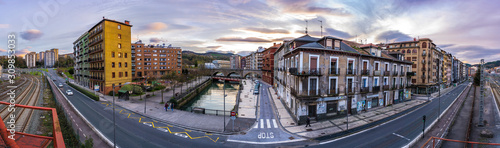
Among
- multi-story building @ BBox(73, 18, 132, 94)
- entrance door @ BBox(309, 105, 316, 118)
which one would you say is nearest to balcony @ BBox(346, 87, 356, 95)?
entrance door @ BBox(309, 105, 316, 118)

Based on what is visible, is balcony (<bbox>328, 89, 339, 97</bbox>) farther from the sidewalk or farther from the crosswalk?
the crosswalk

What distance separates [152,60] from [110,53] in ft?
114

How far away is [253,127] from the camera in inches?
859

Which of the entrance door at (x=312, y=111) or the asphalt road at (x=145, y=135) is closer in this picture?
the asphalt road at (x=145, y=135)

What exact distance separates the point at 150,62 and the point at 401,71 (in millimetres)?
83807

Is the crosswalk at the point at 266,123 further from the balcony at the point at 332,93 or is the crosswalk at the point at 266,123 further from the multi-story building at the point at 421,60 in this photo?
the multi-story building at the point at 421,60

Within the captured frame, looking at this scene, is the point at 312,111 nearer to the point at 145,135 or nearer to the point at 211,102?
the point at 145,135

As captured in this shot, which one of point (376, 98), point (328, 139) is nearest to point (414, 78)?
point (376, 98)

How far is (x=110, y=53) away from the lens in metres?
43.4

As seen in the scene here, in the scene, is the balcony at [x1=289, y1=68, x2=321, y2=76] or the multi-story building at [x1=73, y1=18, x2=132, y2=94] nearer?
the balcony at [x1=289, y1=68, x2=321, y2=76]

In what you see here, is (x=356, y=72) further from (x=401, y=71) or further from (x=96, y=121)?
(x=96, y=121)

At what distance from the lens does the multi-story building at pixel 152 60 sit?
2874 inches

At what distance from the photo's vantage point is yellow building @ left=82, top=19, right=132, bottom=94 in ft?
141

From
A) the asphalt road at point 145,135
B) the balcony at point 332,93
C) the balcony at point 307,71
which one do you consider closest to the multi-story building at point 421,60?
the balcony at point 332,93
